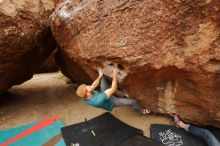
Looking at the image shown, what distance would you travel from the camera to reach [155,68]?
170 inches

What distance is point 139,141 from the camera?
15.7 feet

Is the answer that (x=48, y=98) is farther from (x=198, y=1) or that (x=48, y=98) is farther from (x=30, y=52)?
(x=198, y=1)

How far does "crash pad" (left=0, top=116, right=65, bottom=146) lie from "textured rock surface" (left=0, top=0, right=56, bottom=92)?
1299 mm

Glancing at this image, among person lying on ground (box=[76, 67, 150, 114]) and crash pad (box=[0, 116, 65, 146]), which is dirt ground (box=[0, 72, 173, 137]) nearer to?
A: crash pad (box=[0, 116, 65, 146])

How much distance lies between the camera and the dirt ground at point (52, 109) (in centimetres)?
553

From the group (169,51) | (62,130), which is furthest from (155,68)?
(62,130)

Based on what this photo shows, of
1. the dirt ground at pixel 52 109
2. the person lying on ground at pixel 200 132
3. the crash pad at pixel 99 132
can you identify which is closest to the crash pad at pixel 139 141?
the crash pad at pixel 99 132

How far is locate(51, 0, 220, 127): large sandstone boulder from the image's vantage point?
3955mm

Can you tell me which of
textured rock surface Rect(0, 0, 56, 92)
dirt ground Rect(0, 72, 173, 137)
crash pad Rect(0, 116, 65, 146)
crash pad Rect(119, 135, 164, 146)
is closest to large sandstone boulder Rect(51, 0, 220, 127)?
dirt ground Rect(0, 72, 173, 137)

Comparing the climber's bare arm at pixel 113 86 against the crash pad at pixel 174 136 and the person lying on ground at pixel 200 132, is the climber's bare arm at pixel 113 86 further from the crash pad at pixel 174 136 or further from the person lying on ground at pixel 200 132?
the person lying on ground at pixel 200 132

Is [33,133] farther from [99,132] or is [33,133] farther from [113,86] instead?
[113,86]

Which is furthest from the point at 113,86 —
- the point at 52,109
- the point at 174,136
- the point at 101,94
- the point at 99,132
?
the point at 52,109

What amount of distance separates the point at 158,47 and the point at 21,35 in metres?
2.94

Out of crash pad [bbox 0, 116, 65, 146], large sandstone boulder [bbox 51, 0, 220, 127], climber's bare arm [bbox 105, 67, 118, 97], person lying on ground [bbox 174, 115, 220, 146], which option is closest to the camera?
large sandstone boulder [bbox 51, 0, 220, 127]
